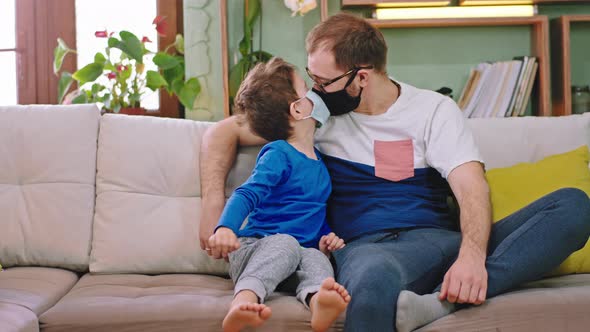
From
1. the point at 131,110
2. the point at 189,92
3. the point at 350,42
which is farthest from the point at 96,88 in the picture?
the point at 350,42

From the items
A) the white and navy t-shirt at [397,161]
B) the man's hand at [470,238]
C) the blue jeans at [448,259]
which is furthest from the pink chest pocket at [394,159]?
the blue jeans at [448,259]

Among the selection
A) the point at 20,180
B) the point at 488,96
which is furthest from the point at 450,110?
the point at 20,180

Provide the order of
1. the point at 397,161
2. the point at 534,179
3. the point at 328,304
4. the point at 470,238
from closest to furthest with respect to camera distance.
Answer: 1. the point at 328,304
2. the point at 470,238
3. the point at 397,161
4. the point at 534,179

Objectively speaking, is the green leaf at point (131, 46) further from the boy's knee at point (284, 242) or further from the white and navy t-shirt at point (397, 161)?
the boy's knee at point (284, 242)

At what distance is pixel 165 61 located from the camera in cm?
294

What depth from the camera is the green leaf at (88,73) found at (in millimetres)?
2879

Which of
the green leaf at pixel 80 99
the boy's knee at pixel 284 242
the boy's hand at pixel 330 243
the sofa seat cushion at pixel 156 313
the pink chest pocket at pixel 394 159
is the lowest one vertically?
the sofa seat cushion at pixel 156 313

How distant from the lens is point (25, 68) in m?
3.18

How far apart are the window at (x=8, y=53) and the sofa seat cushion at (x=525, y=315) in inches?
95.4

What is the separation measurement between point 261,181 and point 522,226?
623mm

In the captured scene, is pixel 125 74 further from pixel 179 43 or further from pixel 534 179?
pixel 534 179

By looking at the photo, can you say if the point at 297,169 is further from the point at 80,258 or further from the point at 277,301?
the point at 80,258

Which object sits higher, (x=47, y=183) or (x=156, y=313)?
(x=47, y=183)

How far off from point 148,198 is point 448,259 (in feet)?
3.01
